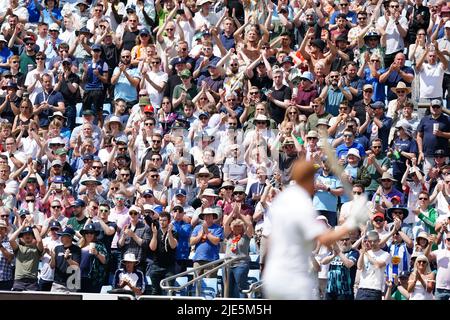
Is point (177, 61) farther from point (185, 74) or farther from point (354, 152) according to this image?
point (354, 152)

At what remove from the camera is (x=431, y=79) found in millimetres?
19719

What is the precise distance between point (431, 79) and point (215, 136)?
344 cm

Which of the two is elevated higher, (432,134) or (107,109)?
(107,109)

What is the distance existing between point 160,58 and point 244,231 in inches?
200

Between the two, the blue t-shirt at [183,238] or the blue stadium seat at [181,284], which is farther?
the blue t-shirt at [183,238]

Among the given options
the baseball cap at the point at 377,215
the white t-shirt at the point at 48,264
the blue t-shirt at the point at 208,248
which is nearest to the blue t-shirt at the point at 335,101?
the baseball cap at the point at 377,215

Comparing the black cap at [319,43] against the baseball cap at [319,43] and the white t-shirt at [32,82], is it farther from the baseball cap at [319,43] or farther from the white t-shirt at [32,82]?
the white t-shirt at [32,82]

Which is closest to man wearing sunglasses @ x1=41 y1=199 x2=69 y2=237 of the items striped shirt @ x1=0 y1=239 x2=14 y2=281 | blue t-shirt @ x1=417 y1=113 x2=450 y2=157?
striped shirt @ x1=0 y1=239 x2=14 y2=281

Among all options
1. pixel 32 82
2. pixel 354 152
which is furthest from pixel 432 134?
pixel 32 82

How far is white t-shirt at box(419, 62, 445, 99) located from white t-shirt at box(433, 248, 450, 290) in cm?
391

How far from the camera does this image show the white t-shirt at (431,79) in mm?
19684

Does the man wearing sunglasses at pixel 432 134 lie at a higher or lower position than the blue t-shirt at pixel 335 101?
lower

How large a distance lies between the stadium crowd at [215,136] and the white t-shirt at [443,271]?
0.06ft
